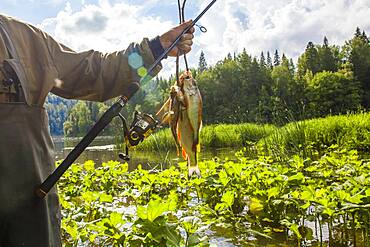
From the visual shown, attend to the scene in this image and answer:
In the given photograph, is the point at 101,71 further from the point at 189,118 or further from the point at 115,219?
the point at 115,219

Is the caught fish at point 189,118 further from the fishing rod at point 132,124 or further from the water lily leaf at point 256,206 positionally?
the water lily leaf at point 256,206

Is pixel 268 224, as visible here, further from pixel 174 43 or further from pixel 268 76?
pixel 268 76

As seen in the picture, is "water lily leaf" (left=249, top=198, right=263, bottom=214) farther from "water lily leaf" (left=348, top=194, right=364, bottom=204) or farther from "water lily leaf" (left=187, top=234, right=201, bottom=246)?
"water lily leaf" (left=187, top=234, right=201, bottom=246)

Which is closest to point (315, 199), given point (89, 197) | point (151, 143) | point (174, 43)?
point (174, 43)

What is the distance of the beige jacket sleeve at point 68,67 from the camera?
1984 millimetres

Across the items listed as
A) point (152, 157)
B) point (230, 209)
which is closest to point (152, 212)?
point (230, 209)

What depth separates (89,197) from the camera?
3.71 metres

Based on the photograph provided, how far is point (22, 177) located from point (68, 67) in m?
0.71

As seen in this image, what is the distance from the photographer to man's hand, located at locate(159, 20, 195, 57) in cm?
230

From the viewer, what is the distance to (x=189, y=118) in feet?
7.77

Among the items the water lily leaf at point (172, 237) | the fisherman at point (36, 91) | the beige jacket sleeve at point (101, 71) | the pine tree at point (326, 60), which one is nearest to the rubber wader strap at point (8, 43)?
the fisherman at point (36, 91)

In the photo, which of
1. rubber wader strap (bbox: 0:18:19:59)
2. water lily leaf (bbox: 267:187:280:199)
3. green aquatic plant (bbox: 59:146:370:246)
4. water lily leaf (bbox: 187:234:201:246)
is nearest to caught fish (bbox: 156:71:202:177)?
green aquatic plant (bbox: 59:146:370:246)

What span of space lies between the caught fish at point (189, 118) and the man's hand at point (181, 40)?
7.2 inches

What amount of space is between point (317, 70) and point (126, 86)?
6549cm
